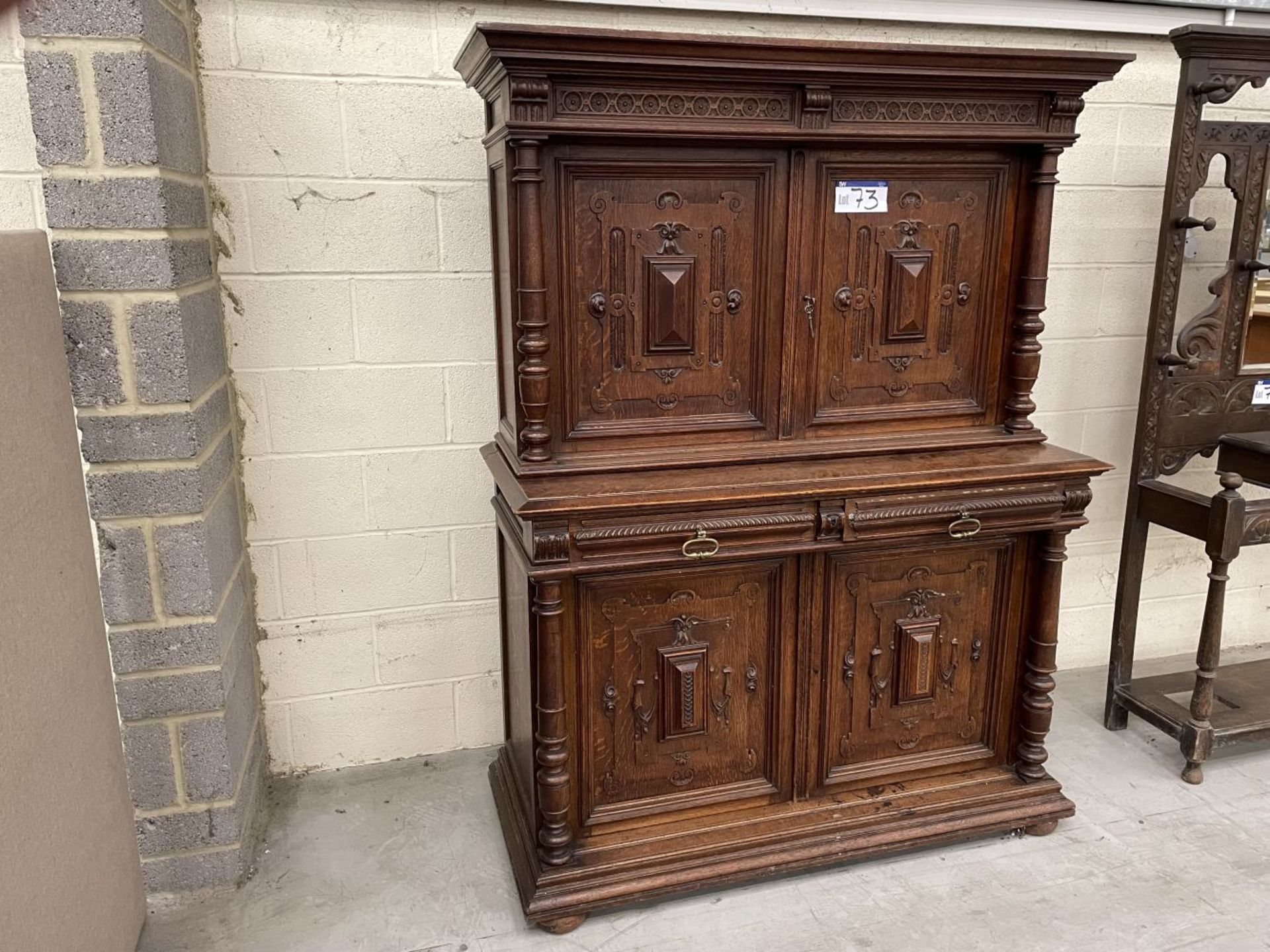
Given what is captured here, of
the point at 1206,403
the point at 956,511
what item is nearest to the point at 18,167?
the point at 956,511

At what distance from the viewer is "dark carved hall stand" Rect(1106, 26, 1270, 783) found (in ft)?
7.48

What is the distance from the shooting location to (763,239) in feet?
6.14

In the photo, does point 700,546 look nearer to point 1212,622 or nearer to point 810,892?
point 810,892

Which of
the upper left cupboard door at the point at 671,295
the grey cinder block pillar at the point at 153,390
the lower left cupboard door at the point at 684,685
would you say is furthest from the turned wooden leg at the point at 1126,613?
the grey cinder block pillar at the point at 153,390

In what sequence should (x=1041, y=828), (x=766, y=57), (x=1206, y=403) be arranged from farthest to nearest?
(x=1206, y=403), (x=1041, y=828), (x=766, y=57)

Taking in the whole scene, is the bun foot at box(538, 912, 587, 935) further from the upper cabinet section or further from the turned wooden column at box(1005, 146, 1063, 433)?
the turned wooden column at box(1005, 146, 1063, 433)

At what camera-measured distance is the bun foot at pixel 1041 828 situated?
2.19 metres

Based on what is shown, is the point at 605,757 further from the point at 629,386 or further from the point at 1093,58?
the point at 1093,58

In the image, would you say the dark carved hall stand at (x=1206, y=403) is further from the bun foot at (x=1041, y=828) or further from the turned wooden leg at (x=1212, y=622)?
the bun foot at (x=1041, y=828)

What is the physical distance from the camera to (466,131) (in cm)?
221

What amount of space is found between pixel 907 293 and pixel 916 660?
825 millimetres

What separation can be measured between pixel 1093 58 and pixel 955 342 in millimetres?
618

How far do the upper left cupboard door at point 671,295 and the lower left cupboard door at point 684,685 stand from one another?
0.31 m

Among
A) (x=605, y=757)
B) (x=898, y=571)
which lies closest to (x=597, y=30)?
(x=898, y=571)
